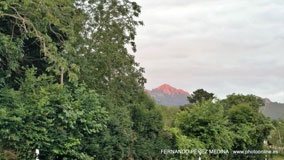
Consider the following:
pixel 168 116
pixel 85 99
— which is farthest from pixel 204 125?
pixel 168 116

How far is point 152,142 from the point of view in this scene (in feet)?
94.7

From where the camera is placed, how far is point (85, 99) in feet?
70.8

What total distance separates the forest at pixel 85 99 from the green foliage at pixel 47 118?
0.04 metres

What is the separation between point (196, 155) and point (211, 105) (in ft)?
13.6

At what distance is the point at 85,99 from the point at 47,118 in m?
2.44

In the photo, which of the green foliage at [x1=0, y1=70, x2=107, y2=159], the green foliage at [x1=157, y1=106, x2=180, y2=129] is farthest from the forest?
the green foliage at [x1=157, y1=106, x2=180, y2=129]

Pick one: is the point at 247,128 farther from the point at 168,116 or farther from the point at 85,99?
the point at 85,99

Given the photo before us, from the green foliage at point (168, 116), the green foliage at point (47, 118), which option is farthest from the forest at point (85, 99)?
→ the green foliage at point (168, 116)

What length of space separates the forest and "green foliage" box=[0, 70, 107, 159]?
4 cm

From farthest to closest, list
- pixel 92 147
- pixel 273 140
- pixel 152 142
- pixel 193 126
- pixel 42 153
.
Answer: pixel 273 140 → pixel 193 126 → pixel 152 142 → pixel 92 147 → pixel 42 153

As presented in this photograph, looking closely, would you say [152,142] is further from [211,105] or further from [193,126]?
[211,105]

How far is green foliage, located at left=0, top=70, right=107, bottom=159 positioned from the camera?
1867cm

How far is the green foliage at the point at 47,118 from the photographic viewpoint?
18672 millimetres

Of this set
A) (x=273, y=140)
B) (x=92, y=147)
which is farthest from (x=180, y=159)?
(x=273, y=140)
